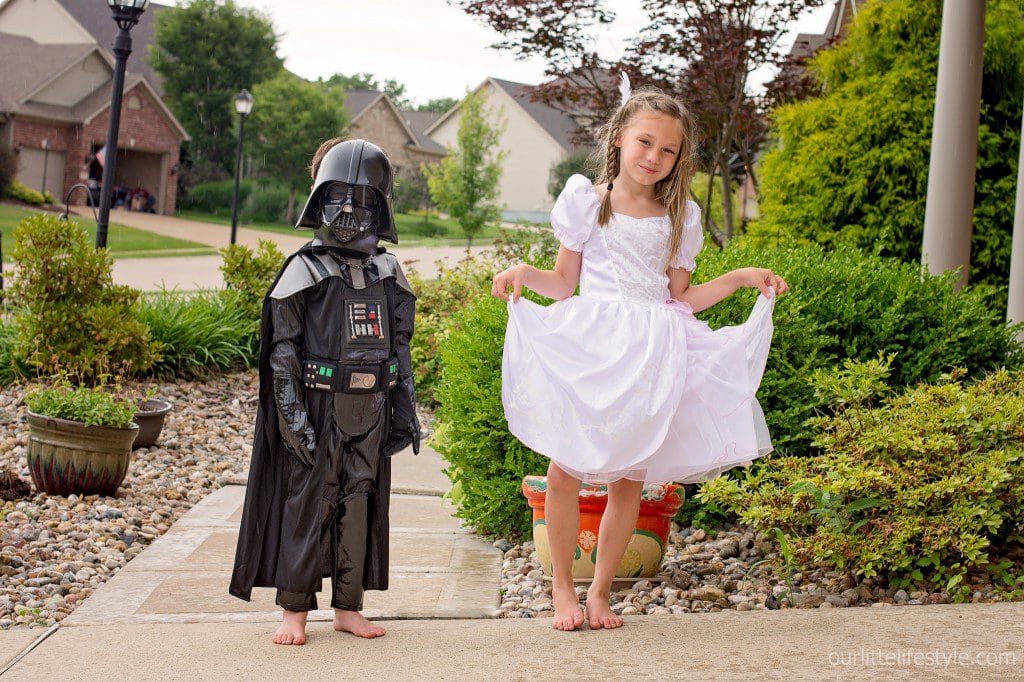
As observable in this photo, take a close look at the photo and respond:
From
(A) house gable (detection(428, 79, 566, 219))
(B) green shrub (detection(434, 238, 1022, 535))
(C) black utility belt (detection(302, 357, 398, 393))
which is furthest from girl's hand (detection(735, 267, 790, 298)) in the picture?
(A) house gable (detection(428, 79, 566, 219))

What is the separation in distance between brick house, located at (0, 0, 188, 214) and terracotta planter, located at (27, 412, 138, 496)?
31246mm

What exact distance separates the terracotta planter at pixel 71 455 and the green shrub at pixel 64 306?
5.93 feet

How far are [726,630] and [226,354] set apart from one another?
6.47 meters

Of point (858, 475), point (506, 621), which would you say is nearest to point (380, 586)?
point (506, 621)

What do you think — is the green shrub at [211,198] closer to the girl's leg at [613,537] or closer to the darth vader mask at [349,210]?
the darth vader mask at [349,210]

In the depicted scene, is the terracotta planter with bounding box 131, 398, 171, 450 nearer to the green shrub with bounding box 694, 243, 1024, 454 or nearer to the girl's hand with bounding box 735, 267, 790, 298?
the green shrub with bounding box 694, 243, 1024, 454

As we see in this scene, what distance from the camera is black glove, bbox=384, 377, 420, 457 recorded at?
3271 mm

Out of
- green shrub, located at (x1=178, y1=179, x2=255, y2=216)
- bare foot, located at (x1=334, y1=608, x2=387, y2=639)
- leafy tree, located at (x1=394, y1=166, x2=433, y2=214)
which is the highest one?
leafy tree, located at (x1=394, y1=166, x2=433, y2=214)

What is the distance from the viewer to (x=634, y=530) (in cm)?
390

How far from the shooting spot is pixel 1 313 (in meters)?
9.19

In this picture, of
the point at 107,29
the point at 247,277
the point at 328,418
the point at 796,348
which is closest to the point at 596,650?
the point at 328,418

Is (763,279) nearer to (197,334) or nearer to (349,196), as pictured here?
(349,196)

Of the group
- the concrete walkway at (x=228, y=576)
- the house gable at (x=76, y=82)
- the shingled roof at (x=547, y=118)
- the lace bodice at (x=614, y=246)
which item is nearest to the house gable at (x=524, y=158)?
the shingled roof at (x=547, y=118)

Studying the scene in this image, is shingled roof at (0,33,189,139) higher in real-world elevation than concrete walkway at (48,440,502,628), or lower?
higher
